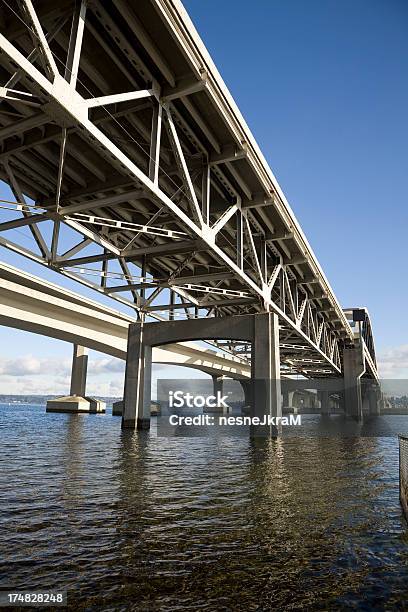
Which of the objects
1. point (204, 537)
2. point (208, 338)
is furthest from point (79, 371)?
point (204, 537)

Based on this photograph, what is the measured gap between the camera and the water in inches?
205

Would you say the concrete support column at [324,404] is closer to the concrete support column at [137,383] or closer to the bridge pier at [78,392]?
the bridge pier at [78,392]

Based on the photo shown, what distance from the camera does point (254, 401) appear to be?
26.6 metres

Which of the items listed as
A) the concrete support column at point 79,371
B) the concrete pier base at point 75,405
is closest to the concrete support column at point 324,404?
the concrete pier base at point 75,405

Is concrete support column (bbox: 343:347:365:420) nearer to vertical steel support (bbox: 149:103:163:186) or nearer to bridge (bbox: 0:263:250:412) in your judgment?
bridge (bbox: 0:263:250:412)

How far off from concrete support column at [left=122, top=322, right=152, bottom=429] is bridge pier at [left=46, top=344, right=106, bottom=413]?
38419 millimetres

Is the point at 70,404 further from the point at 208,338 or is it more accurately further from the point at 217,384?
the point at 208,338

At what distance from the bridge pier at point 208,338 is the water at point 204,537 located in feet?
38.3

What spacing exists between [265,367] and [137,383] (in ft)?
31.9

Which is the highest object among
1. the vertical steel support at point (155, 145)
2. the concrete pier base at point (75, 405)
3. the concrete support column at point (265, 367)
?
the vertical steel support at point (155, 145)

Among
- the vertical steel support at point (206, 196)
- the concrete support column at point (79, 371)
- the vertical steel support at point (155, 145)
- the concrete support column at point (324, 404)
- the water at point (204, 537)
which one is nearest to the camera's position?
the water at point (204, 537)

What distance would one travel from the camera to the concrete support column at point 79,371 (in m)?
68.4

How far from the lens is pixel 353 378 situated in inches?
2569

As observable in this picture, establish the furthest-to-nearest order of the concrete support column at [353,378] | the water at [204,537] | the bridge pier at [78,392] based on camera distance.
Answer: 1. the bridge pier at [78,392]
2. the concrete support column at [353,378]
3. the water at [204,537]
